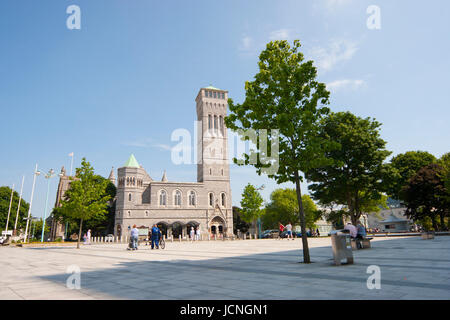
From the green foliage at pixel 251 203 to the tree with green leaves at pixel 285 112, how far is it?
36072mm

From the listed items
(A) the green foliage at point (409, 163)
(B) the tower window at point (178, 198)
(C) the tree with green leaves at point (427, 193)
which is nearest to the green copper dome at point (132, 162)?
(B) the tower window at point (178, 198)

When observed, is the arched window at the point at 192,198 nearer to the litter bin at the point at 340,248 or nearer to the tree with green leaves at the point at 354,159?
the tree with green leaves at the point at 354,159

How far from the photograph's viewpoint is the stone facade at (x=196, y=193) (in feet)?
172

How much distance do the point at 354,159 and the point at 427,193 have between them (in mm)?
9297

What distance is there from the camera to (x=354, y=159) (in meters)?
27.3

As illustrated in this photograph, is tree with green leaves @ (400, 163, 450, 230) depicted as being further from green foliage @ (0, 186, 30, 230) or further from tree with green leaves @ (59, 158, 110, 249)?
green foliage @ (0, 186, 30, 230)

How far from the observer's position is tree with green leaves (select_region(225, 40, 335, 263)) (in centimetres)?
1042

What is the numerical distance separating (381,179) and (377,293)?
88.1 feet

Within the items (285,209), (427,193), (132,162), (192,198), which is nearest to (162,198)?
(192,198)

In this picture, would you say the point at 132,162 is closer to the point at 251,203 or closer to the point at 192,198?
the point at 192,198

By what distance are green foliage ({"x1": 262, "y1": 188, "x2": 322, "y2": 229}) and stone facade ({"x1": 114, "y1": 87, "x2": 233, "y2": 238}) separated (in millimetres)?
13599
